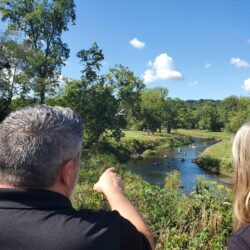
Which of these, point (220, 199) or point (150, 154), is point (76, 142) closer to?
point (220, 199)

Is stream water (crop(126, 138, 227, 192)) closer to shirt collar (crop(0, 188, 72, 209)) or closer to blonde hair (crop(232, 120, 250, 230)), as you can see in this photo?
blonde hair (crop(232, 120, 250, 230))

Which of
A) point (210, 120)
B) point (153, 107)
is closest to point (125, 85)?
point (153, 107)

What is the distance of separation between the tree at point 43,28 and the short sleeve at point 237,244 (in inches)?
1004

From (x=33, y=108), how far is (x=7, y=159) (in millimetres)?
282

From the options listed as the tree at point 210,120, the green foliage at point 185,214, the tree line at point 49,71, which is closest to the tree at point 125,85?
the tree line at point 49,71

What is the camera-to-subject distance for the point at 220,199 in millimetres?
6180

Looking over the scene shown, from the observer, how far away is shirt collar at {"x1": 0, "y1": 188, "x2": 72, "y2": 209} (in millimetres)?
1549

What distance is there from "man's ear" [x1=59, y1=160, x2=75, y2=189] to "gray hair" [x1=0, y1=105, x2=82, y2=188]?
2 centimetres

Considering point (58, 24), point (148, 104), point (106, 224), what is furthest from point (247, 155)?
point (148, 104)

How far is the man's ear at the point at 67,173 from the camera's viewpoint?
1672mm

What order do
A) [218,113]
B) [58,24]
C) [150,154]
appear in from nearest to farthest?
1. [58,24]
2. [150,154]
3. [218,113]

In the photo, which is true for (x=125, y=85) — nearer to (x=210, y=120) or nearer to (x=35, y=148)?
(x=35, y=148)

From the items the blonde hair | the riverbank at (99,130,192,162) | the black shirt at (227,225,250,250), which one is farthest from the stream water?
the black shirt at (227,225,250,250)

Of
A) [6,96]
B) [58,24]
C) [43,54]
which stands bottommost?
[6,96]
